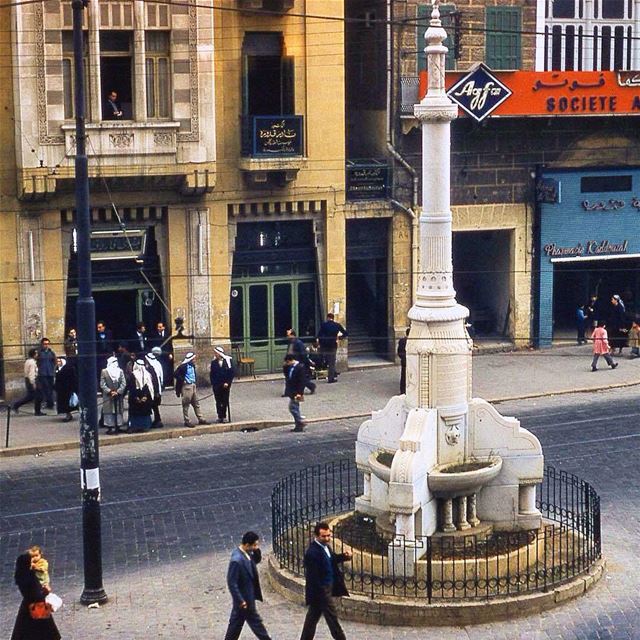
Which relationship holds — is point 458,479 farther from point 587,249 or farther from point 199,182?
point 587,249

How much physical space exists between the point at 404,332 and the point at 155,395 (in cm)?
815

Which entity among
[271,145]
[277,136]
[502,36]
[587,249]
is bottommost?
[587,249]

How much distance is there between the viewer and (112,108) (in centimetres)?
3080

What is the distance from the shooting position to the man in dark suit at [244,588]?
16.2 meters

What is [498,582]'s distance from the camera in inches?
698

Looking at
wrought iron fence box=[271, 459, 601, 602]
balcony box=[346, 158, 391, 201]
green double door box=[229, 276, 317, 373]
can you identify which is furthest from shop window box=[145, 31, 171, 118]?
wrought iron fence box=[271, 459, 601, 602]

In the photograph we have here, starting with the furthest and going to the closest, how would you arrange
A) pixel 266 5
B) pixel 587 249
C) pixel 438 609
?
pixel 587 249 < pixel 266 5 < pixel 438 609

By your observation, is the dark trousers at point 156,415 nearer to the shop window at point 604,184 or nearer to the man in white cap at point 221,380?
the man in white cap at point 221,380

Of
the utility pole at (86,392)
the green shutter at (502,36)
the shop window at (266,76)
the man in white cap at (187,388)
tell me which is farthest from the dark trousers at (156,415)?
the green shutter at (502,36)

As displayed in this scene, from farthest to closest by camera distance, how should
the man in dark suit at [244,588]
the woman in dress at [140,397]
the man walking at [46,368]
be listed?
the man walking at [46,368] → the woman in dress at [140,397] → the man in dark suit at [244,588]

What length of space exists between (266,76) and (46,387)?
26.0 feet

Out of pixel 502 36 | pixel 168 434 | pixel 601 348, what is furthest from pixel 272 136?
pixel 601 348

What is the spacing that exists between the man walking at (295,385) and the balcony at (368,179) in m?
6.68

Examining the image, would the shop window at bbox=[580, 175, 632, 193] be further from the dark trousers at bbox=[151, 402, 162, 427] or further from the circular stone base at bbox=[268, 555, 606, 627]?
the circular stone base at bbox=[268, 555, 606, 627]
